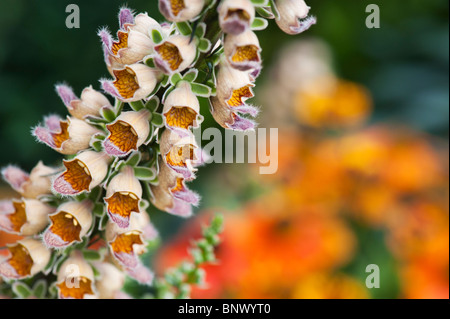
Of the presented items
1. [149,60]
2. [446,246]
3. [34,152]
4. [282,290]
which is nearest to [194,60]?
[149,60]

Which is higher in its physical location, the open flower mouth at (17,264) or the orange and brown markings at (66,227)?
the orange and brown markings at (66,227)

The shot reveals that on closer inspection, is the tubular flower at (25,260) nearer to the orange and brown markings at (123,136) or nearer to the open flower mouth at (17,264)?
the open flower mouth at (17,264)

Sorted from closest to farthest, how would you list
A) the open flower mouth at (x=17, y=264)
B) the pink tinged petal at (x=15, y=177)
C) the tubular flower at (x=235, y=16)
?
1. the tubular flower at (x=235, y=16)
2. the open flower mouth at (x=17, y=264)
3. the pink tinged petal at (x=15, y=177)

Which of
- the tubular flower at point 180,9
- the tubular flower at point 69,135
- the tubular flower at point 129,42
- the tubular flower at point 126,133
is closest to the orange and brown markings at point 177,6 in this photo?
the tubular flower at point 180,9

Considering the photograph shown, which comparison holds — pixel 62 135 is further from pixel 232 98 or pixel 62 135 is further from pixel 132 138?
pixel 232 98

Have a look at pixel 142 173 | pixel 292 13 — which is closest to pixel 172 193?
pixel 142 173

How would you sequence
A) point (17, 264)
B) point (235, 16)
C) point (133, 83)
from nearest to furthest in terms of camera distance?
point (235, 16) < point (133, 83) < point (17, 264)
